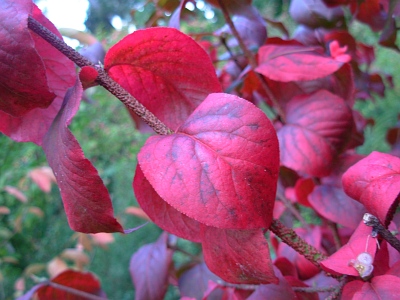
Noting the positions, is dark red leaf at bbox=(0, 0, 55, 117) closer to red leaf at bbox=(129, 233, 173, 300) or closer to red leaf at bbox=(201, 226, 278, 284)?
red leaf at bbox=(201, 226, 278, 284)

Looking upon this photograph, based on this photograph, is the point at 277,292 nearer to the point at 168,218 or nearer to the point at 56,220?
the point at 168,218

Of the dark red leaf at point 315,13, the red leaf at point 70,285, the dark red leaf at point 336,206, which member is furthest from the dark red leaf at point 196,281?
the dark red leaf at point 315,13

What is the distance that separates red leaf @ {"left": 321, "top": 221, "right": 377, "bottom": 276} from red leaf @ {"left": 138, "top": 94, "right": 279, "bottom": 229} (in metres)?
0.08

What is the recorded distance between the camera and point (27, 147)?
1.92 meters

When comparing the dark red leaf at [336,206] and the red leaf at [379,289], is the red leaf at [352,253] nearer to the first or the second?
the red leaf at [379,289]

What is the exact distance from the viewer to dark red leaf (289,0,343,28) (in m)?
0.71

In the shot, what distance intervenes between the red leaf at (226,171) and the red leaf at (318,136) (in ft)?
0.78

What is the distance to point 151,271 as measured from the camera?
775 mm

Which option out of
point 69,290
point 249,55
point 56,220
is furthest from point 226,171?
point 56,220

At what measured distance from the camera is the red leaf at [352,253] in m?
0.33

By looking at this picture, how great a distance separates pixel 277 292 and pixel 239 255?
0.30 feet

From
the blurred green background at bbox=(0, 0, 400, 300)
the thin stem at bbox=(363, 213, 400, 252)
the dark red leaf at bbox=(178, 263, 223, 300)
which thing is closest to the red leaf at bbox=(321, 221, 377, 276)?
the thin stem at bbox=(363, 213, 400, 252)

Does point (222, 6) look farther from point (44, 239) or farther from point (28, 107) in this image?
point (44, 239)

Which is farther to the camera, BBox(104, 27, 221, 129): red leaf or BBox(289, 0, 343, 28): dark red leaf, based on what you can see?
BBox(289, 0, 343, 28): dark red leaf
